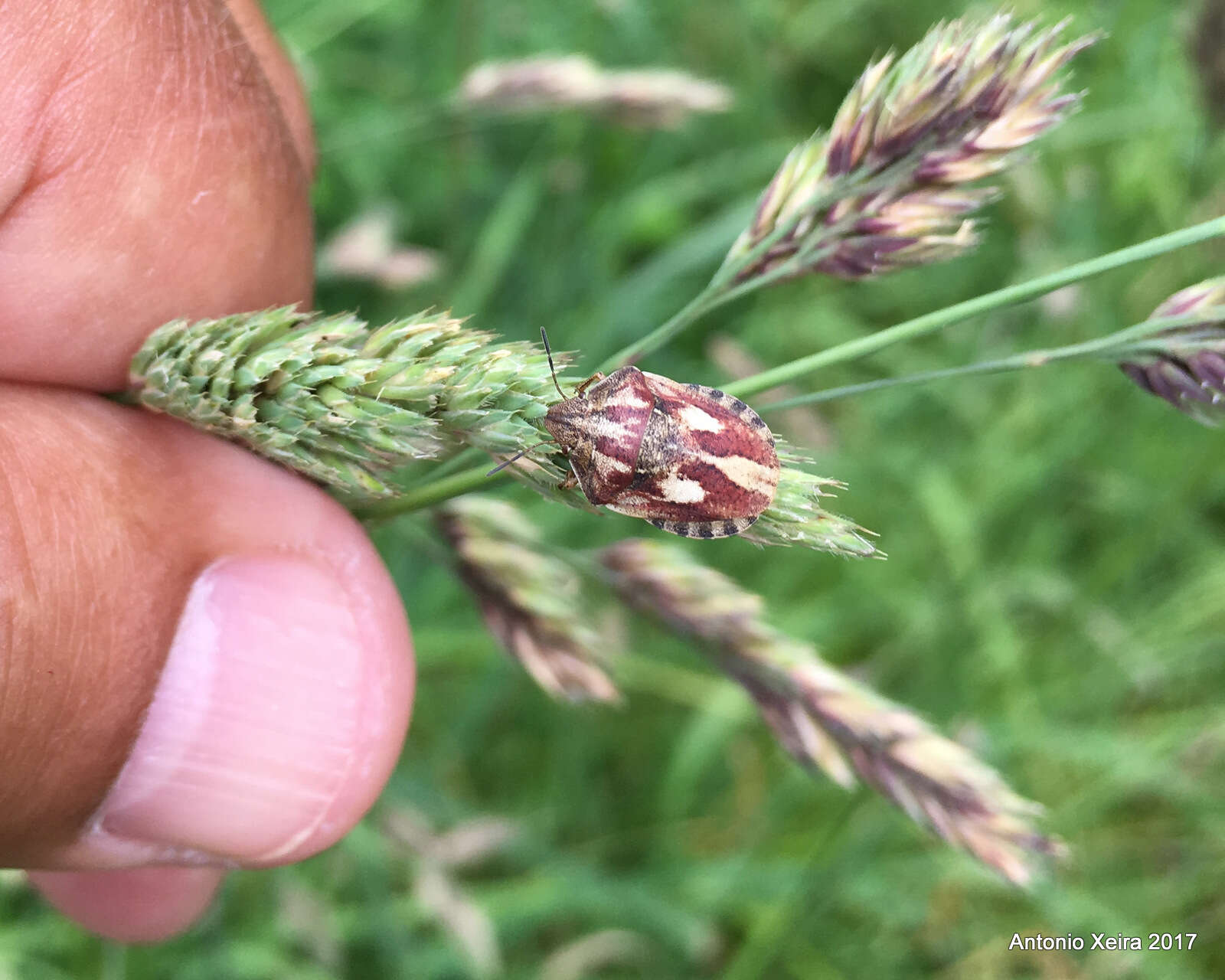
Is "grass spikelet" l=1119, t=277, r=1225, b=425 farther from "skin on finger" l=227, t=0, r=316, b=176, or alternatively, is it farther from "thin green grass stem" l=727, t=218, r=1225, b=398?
"skin on finger" l=227, t=0, r=316, b=176

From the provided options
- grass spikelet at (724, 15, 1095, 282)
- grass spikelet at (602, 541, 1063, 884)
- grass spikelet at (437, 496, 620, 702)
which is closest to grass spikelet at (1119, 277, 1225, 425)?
grass spikelet at (724, 15, 1095, 282)

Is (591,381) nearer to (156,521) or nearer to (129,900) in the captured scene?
(156,521)

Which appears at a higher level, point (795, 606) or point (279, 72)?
point (279, 72)

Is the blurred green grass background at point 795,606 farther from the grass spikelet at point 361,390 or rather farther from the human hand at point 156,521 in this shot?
the grass spikelet at point 361,390

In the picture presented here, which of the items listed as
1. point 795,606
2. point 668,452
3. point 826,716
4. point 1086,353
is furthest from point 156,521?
point 795,606

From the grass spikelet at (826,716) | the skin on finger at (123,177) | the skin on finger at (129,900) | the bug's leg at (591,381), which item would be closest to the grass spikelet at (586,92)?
the skin on finger at (123,177)

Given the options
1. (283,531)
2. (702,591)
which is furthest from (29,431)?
(702,591)
